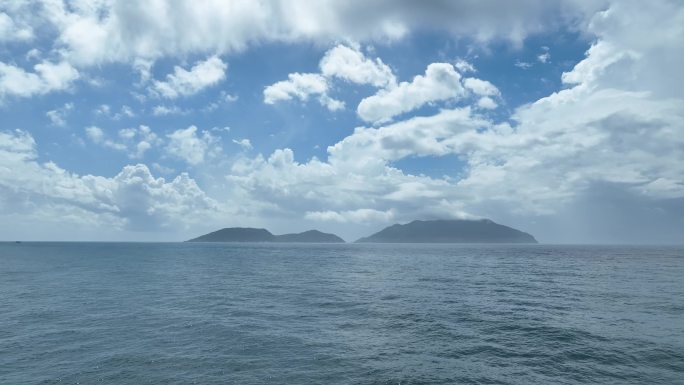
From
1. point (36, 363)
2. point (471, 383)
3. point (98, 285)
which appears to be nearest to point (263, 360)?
point (471, 383)

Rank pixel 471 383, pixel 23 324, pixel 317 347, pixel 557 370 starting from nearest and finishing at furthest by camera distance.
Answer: pixel 471 383
pixel 557 370
pixel 317 347
pixel 23 324

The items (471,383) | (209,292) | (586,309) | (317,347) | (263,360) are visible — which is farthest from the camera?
(209,292)

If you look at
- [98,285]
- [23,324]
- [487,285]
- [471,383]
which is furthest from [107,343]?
[487,285]

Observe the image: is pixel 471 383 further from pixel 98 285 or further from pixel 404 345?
pixel 98 285

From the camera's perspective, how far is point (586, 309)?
54.2m

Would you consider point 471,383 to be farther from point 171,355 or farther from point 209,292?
point 209,292

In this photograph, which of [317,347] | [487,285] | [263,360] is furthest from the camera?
[487,285]

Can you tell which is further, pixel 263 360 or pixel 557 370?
pixel 263 360

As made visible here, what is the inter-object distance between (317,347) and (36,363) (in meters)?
25.5

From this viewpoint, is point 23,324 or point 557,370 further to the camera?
point 23,324

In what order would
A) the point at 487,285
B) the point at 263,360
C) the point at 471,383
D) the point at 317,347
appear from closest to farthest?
the point at 471,383 < the point at 263,360 < the point at 317,347 < the point at 487,285

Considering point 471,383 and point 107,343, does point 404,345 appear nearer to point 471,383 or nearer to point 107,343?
point 471,383

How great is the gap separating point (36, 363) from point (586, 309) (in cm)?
6766

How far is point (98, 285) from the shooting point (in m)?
80.9
